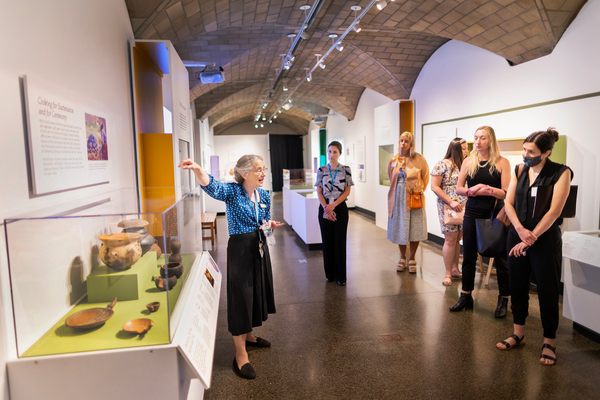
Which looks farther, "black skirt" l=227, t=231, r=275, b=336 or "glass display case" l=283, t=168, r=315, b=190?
"glass display case" l=283, t=168, r=315, b=190

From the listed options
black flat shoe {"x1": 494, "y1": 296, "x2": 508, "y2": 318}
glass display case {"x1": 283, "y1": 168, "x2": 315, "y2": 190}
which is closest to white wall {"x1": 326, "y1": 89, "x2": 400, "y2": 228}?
glass display case {"x1": 283, "y1": 168, "x2": 315, "y2": 190}

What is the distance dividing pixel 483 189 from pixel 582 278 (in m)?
1.02

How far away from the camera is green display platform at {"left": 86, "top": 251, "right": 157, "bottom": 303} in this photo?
5.63 ft

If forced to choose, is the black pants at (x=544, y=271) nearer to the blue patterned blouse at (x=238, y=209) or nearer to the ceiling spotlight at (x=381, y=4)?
the blue patterned blouse at (x=238, y=209)

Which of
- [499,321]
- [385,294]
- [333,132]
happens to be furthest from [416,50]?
[333,132]

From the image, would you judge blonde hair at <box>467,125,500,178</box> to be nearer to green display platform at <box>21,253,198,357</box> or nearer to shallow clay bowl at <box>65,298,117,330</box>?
green display platform at <box>21,253,198,357</box>

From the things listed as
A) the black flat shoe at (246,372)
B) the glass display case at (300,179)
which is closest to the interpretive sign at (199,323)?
the black flat shoe at (246,372)

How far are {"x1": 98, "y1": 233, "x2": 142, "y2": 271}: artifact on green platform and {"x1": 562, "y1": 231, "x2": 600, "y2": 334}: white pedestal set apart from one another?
3203 mm

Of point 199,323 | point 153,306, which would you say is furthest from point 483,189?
point 153,306

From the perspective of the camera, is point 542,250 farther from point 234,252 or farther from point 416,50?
point 416,50

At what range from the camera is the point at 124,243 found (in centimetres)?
177

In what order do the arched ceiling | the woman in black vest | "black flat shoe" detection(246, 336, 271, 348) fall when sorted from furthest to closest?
1. the arched ceiling
2. "black flat shoe" detection(246, 336, 271, 348)
3. the woman in black vest

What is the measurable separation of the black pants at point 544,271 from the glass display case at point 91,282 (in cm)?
248

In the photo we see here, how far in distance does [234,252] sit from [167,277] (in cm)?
122
